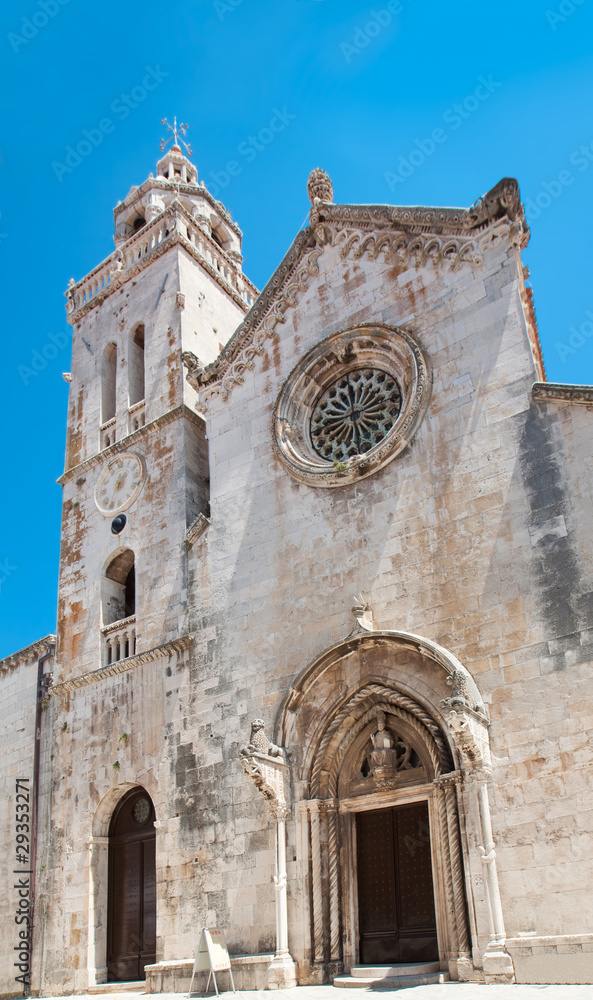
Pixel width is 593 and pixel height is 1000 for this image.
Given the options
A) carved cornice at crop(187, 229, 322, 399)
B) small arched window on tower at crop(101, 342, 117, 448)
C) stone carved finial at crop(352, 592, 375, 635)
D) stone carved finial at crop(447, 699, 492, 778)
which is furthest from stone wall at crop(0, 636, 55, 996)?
stone carved finial at crop(447, 699, 492, 778)

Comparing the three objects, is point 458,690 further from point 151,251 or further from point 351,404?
point 151,251

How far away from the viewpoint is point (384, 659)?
1293 cm

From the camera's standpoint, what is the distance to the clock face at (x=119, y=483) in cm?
1853

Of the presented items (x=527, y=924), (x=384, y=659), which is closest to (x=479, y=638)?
(x=384, y=659)

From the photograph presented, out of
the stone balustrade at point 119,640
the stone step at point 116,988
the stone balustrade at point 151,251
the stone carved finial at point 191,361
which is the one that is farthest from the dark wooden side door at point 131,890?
the stone balustrade at point 151,251

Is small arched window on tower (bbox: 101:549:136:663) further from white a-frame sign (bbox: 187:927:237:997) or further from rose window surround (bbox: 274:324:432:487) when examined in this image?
white a-frame sign (bbox: 187:927:237:997)

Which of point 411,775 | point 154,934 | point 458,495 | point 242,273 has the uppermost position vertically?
point 242,273

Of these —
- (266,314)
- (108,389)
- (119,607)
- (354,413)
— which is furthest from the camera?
(108,389)

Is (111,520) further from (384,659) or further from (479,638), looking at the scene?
(479,638)

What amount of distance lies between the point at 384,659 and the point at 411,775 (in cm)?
169

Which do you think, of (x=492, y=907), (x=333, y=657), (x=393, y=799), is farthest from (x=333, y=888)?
(x=333, y=657)

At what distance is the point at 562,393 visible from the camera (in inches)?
483

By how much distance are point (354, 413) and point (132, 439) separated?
5.80 meters

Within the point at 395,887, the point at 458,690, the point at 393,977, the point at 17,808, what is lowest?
the point at 393,977
